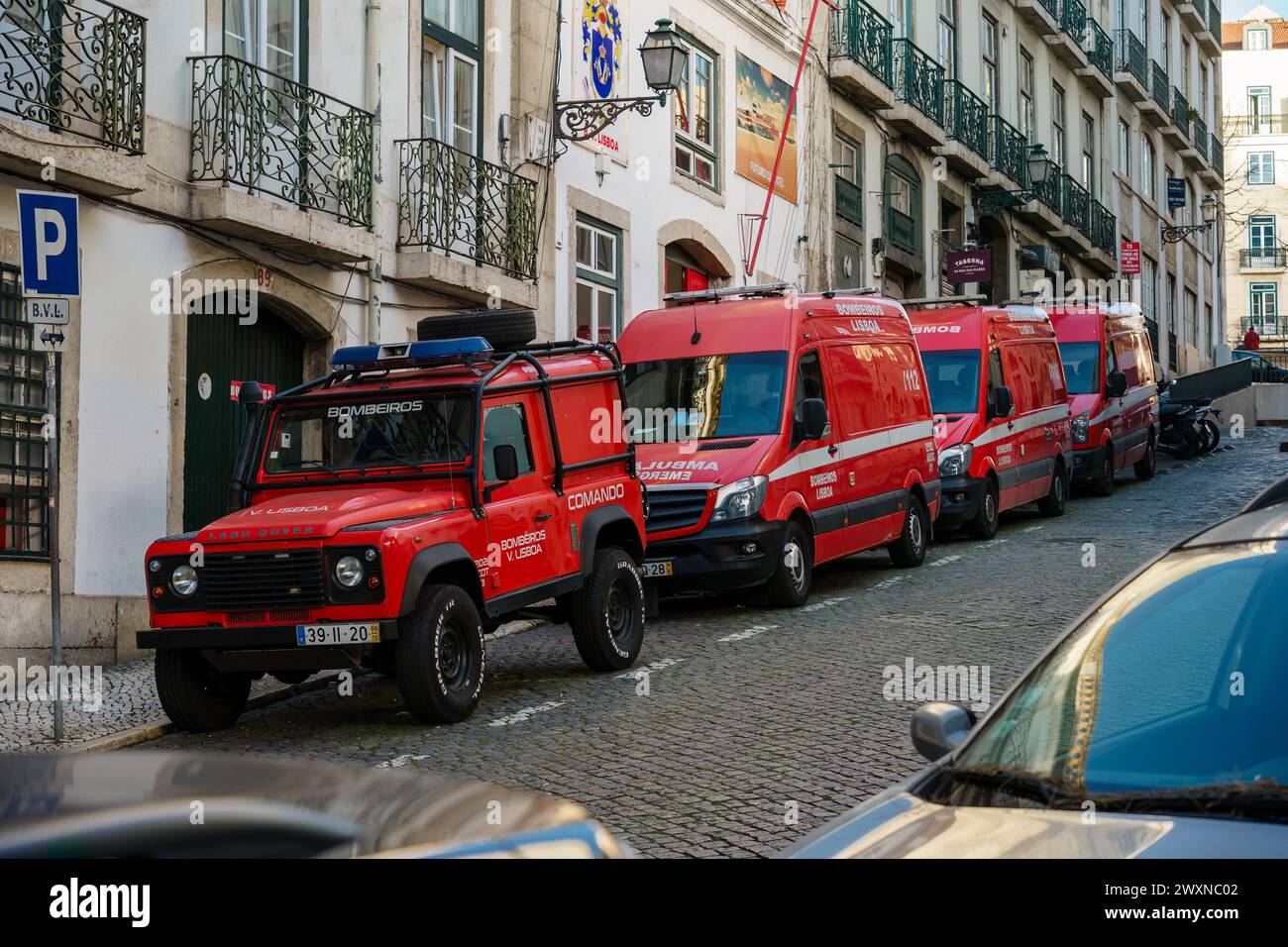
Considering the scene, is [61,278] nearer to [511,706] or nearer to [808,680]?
[511,706]

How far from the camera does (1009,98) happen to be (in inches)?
1602

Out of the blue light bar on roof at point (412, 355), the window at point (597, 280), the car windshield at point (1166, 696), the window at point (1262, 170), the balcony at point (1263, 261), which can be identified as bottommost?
the car windshield at point (1166, 696)

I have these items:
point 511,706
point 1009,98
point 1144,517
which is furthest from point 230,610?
point 1009,98

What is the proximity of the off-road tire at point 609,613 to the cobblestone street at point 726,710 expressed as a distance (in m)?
0.18

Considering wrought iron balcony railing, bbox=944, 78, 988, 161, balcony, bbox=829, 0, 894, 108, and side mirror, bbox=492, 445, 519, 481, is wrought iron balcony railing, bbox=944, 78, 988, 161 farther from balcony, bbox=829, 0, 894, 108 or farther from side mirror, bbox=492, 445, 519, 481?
side mirror, bbox=492, 445, 519, 481

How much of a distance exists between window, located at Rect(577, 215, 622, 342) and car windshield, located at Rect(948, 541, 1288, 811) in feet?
58.9

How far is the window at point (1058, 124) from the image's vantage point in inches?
1753

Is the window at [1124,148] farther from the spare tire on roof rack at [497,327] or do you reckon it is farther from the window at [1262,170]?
the spare tire on roof rack at [497,327]

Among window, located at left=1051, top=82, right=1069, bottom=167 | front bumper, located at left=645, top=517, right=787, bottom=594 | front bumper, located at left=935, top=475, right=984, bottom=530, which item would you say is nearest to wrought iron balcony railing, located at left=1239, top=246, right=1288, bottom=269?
window, located at left=1051, top=82, right=1069, bottom=167

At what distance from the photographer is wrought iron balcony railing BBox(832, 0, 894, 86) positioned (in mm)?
29531

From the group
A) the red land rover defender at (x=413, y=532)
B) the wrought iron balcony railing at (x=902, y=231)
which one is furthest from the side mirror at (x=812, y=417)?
the wrought iron balcony railing at (x=902, y=231)

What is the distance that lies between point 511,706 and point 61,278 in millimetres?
3601

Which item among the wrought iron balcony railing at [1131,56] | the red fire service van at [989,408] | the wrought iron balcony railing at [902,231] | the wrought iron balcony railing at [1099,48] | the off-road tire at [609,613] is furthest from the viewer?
the wrought iron balcony railing at [1131,56]

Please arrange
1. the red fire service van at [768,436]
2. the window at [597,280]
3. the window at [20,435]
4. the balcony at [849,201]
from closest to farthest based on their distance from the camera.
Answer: the window at [20,435]
the red fire service van at [768,436]
the window at [597,280]
the balcony at [849,201]
